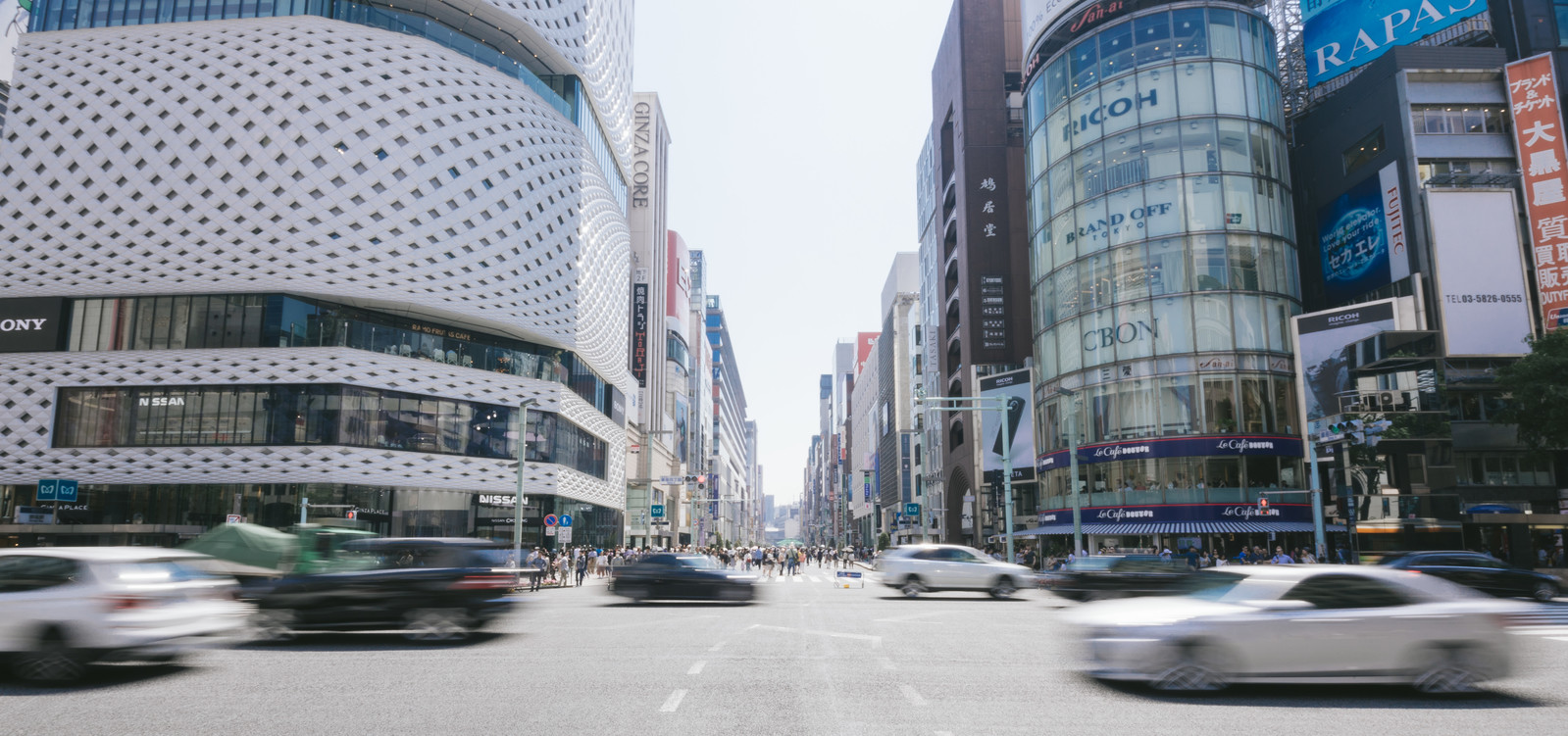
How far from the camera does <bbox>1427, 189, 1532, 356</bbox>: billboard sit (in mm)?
41438

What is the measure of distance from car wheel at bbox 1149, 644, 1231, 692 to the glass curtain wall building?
121 ft

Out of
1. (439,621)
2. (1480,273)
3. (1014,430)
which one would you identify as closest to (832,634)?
(439,621)

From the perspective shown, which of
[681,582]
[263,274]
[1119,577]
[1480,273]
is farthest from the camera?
[263,274]

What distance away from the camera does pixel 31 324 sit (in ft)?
158

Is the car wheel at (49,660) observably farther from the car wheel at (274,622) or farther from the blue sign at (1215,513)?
the blue sign at (1215,513)

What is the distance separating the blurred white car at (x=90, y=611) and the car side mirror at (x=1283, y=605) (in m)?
11.7

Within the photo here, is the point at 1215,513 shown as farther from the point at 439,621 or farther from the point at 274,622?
the point at 274,622

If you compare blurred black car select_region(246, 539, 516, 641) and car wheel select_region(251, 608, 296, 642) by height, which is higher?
blurred black car select_region(246, 539, 516, 641)

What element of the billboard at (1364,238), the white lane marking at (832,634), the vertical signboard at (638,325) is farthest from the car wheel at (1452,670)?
the vertical signboard at (638,325)

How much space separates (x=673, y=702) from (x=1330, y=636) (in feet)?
21.2

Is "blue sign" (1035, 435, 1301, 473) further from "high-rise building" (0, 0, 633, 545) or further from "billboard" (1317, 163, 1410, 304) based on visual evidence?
"high-rise building" (0, 0, 633, 545)

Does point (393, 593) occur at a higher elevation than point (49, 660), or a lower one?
higher

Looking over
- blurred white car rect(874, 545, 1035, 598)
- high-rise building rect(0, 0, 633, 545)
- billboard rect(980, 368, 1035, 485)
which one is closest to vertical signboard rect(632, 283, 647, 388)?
high-rise building rect(0, 0, 633, 545)

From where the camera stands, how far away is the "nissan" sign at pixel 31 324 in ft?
158
